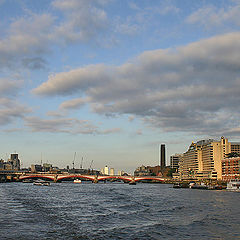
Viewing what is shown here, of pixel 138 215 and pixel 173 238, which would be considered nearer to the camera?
pixel 173 238

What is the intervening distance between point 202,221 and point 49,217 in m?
22.6

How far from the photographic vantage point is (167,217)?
55.2 meters

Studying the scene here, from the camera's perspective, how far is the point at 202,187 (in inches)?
6737

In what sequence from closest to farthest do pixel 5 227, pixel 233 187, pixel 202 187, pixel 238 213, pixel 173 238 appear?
pixel 173 238
pixel 5 227
pixel 238 213
pixel 233 187
pixel 202 187

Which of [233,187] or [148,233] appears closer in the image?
[148,233]

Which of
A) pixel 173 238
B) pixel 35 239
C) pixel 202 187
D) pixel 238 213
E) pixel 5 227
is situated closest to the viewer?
pixel 35 239

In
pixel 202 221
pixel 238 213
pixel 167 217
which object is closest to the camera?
pixel 202 221

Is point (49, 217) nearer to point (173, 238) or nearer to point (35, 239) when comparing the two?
point (35, 239)

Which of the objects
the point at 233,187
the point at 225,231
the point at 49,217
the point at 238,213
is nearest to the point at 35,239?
the point at 49,217

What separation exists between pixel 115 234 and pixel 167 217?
17987 millimetres

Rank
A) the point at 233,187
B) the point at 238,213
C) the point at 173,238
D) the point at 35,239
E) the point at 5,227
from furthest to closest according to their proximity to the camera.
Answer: the point at 233,187, the point at 238,213, the point at 5,227, the point at 173,238, the point at 35,239

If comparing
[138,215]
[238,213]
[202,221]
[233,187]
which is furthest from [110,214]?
[233,187]

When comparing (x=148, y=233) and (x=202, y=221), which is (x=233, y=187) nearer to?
(x=202, y=221)

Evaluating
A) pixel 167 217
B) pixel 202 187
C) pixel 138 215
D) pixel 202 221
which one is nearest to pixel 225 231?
pixel 202 221
